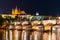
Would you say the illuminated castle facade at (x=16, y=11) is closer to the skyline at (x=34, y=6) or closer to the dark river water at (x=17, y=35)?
the skyline at (x=34, y=6)

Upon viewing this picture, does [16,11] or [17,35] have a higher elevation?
[16,11]

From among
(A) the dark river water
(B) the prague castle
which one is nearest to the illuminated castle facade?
Answer: (B) the prague castle

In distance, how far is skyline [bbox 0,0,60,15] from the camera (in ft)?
12.4

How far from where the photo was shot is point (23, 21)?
3.73 metres

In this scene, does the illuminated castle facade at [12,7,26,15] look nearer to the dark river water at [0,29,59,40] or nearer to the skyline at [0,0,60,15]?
the skyline at [0,0,60,15]

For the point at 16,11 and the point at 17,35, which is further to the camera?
the point at 16,11

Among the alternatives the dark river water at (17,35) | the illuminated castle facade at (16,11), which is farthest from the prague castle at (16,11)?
the dark river water at (17,35)

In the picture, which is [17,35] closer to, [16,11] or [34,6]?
[16,11]

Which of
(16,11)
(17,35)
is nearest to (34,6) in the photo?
(16,11)

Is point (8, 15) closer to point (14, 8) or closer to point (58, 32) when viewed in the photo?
point (14, 8)

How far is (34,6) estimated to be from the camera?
404cm

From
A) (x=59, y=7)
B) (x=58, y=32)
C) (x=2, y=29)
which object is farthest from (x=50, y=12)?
(x=2, y=29)

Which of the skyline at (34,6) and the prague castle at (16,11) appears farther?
the prague castle at (16,11)

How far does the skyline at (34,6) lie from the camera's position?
A: 3777 millimetres
